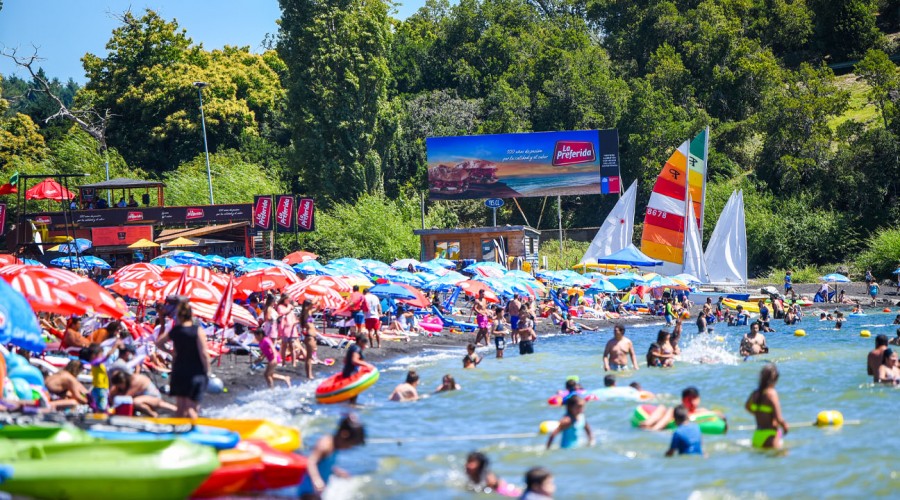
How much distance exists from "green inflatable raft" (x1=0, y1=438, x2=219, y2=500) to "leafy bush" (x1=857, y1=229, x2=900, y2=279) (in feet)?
140

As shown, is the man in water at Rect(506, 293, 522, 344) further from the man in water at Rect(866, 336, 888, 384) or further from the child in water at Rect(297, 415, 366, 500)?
the child in water at Rect(297, 415, 366, 500)

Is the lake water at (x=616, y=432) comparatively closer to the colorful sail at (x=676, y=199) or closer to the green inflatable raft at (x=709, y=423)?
the green inflatable raft at (x=709, y=423)

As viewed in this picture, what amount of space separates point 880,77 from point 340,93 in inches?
1137

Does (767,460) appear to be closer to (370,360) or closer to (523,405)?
(523,405)

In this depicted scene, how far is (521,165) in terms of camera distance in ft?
168

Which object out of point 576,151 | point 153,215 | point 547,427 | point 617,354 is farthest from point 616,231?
point 547,427

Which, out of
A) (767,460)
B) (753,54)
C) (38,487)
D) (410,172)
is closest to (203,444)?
(38,487)

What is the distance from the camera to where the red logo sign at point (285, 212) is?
43.7 metres

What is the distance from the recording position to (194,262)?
35.8 m

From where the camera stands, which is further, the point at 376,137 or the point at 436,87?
the point at 436,87

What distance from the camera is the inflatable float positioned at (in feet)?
53.9

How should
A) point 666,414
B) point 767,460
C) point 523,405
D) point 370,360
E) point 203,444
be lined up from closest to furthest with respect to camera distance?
point 203,444, point 767,460, point 666,414, point 523,405, point 370,360

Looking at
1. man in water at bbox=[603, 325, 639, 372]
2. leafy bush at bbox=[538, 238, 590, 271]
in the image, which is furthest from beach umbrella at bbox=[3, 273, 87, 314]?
leafy bush at bbox=[538, 238, 590, 271]

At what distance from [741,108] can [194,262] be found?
38353 millimetres
